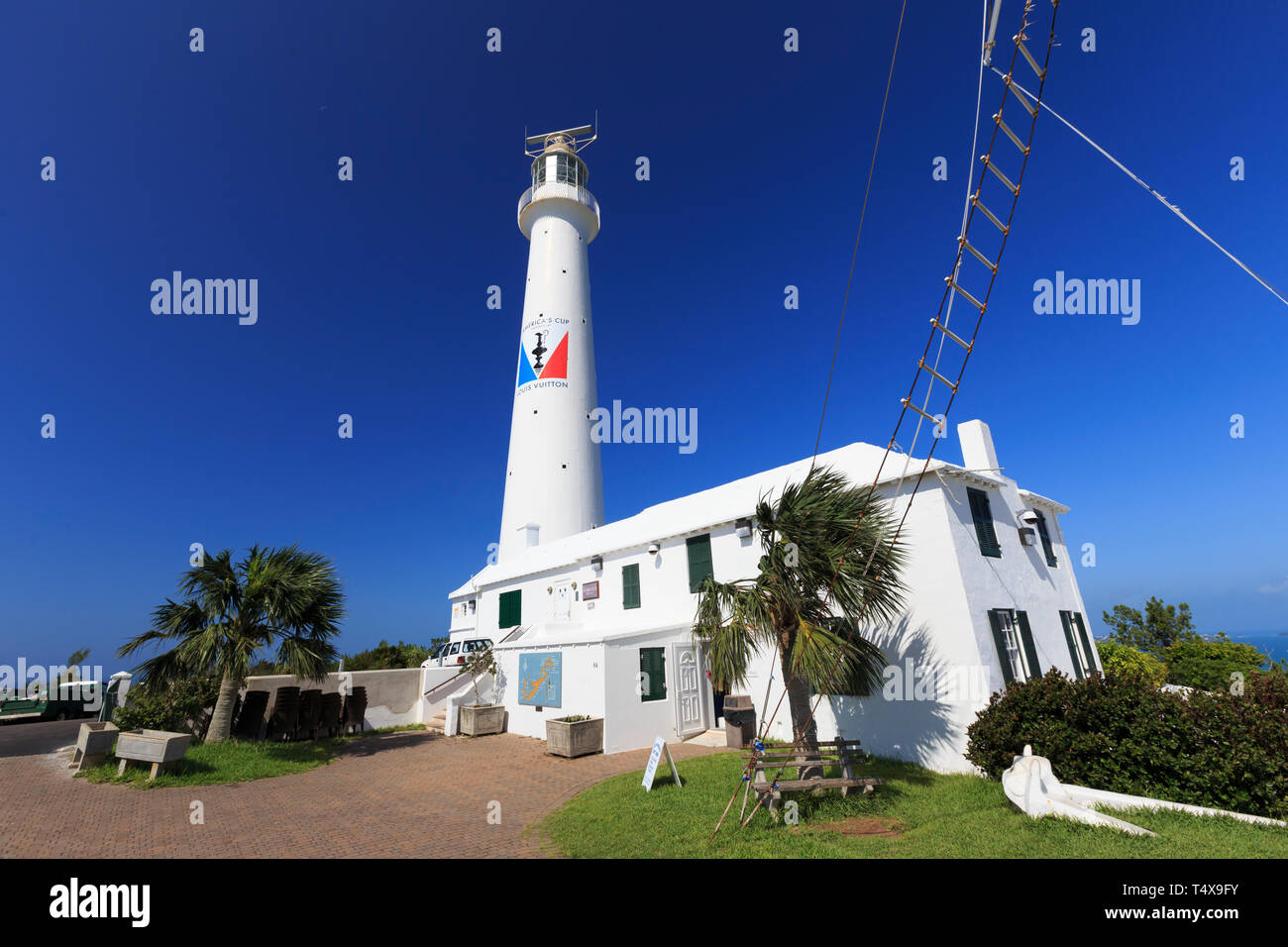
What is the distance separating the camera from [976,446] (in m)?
13.9

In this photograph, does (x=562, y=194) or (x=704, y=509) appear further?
(x=562, y=194)

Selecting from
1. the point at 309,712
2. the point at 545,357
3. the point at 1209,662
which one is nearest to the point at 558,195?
the point at 545,357

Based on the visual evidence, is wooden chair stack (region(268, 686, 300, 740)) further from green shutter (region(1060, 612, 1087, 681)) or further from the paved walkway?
green shutter (region(1060, 612, 1087, 681))

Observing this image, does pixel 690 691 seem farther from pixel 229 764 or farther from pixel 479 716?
pixel 229 764

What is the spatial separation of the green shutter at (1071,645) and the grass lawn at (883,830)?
672 centimetres

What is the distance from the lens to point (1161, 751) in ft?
24.6

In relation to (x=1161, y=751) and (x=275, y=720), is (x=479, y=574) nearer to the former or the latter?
(x=275, y=720)

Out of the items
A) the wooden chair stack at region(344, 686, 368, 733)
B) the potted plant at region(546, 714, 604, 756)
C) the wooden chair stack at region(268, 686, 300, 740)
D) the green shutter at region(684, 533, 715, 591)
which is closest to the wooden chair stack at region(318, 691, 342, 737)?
the wooden chair stack at region(344, 686, 368, 733)

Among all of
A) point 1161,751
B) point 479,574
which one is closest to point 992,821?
point 1161,751

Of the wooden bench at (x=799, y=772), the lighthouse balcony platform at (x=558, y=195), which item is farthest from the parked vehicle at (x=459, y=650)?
the lighthouse balcony platform at (x=558, y=195)

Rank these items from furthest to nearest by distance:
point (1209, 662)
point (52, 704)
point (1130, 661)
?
point (52, 704) → point (1209, 662) → point (1130, 661)

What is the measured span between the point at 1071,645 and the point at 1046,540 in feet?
9.25

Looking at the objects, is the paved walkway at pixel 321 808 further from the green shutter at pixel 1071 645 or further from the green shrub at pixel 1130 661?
the green shrub at pixel 1130 661

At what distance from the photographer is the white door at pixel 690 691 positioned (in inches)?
603
